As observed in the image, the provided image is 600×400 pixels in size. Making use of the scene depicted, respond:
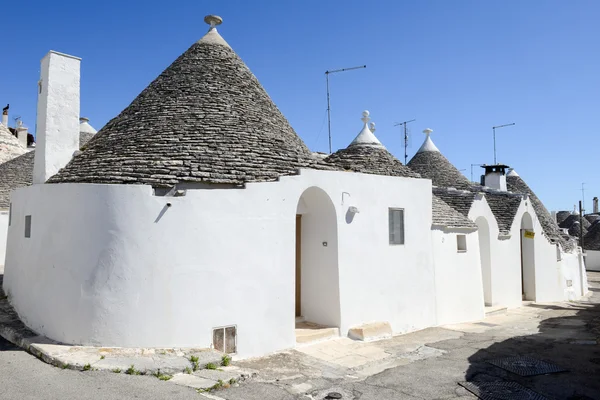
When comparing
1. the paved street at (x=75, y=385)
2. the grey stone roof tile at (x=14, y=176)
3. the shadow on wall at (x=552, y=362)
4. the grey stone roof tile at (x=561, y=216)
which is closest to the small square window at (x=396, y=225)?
the shadow on wall at (x=552, y=362)

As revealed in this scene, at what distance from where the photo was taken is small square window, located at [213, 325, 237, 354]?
766 cm

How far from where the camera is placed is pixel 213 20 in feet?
41.1

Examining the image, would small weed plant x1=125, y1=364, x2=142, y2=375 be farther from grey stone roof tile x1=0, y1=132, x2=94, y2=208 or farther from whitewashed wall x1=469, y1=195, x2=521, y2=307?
grey stone roof tile x1=0, y1=132, x2=94, y2=208

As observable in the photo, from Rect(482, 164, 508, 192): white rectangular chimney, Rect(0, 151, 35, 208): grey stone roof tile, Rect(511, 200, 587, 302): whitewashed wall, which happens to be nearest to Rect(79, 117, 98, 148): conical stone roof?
Rect(0, 151, 35, 208): grey stone roof tile

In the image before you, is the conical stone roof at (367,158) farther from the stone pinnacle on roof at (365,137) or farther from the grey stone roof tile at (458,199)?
the grey stone roof tile at (458,199)

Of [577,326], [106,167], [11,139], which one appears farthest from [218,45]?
[11,139]

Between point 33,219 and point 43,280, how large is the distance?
1.36m

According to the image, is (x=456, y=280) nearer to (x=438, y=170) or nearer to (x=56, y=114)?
(x=438, y=170)

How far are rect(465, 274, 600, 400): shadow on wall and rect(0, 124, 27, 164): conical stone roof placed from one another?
2885 cm

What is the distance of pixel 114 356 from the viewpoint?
6875 mm

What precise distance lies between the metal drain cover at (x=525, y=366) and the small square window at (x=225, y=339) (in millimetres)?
4545

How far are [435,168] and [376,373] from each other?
15289 millimetres

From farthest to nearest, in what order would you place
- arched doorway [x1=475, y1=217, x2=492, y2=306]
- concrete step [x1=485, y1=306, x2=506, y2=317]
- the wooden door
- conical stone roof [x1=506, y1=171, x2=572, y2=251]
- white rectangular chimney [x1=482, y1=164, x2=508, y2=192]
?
white rectangular chimney [x1=482, y1=164, x2=508, y2=192], conical stone roof [x1=506, y1=171, x2=572, y2=251], arched doorway [x1=475, y1=217, x2=492, y2=306], concrete step [x1=485, y1=306, x2=506, y2=317], the wooden door

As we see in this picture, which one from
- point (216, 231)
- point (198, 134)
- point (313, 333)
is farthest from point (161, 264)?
point (313, 333)
